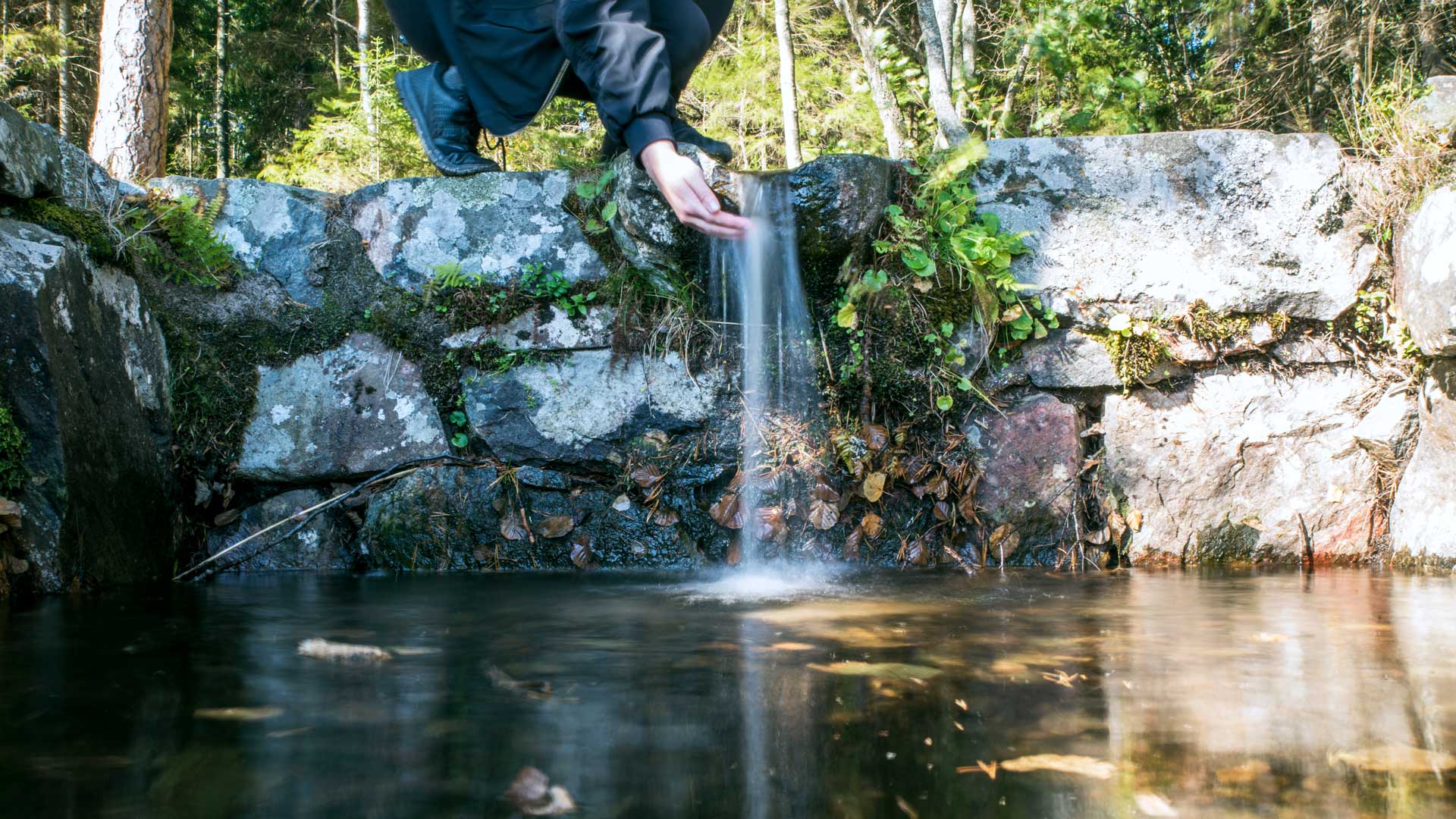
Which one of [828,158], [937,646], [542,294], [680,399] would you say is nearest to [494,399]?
[542,294]

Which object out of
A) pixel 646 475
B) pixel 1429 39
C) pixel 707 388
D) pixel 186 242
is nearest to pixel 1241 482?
pixel 707 388

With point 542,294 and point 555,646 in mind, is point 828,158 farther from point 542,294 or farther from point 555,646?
point 555,646

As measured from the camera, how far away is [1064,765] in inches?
55.7

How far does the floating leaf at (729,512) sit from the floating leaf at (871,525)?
1.59 ft

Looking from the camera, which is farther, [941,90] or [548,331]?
[941,90]

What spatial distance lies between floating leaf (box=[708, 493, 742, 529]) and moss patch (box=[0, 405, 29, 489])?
7.43 ft

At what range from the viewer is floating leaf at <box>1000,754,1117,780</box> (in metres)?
1.39

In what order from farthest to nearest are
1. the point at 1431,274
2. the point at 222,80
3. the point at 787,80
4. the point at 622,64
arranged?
the point at 222,80 < the point at 787,80 < the point at 1431,274 < the point at 622,64

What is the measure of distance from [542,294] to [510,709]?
2485 mm

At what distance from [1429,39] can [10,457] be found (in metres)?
8.32

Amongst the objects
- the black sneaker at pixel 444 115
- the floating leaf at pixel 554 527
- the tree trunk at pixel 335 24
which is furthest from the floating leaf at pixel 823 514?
the tree trunk at pixel 335 24

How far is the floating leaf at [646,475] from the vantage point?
3.76 metres

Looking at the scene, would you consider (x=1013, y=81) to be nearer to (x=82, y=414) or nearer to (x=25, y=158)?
(x=25, y=158)

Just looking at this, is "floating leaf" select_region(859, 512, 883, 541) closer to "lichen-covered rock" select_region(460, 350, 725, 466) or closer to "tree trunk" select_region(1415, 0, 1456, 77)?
"lichen-covered rock" select_region(460, 350, 725, 466)
